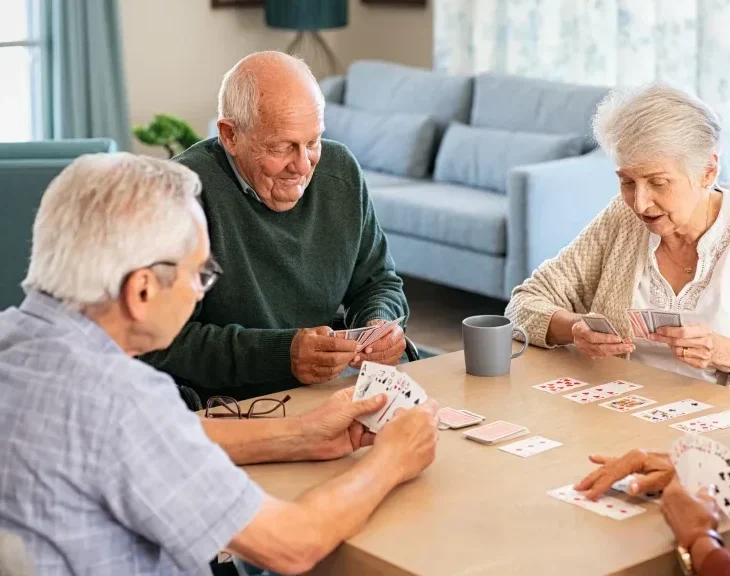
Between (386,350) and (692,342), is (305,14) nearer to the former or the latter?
(386,350)

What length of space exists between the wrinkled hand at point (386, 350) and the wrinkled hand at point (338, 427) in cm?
43

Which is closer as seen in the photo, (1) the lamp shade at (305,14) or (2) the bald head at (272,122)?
(2) the bald head at (272,122)

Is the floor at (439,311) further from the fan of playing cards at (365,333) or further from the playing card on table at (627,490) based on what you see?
the playing card on table at (627,490)

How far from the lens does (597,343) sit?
92.4 inches

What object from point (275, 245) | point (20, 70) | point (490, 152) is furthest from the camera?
point (20, 70)

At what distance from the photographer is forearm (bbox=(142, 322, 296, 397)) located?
243 cm

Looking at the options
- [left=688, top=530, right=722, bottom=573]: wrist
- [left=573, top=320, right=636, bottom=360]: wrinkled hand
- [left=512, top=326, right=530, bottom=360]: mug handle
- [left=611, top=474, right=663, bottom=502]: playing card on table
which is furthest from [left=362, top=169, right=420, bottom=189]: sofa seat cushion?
[left=688, top=530, right=722, bottom=573]: wrist

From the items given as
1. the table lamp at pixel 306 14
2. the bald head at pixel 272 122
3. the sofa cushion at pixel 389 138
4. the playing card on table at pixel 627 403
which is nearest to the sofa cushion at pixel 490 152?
the sofa cushion at pixel 389 138

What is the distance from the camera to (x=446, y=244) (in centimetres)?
536

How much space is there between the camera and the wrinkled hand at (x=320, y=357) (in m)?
2.31

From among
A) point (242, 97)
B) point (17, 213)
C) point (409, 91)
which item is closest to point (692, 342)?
point (242, 97)

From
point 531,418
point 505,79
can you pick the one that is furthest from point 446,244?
point 531,418

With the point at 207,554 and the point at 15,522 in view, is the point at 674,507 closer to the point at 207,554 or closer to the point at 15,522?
the point at 207,554

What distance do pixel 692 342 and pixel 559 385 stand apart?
0.28m
